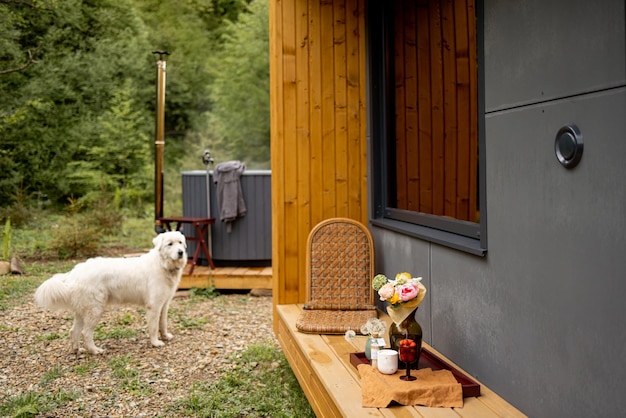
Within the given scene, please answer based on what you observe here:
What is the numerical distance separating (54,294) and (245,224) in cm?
284

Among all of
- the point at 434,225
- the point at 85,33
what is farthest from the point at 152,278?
the point at 85,33

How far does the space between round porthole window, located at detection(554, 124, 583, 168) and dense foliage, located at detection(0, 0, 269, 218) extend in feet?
24.4

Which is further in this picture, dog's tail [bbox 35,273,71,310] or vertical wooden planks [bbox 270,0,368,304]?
dog's tail [bbox 35,273,71,310]

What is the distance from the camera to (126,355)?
476 centimetres

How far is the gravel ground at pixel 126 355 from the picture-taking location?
3.96 meters

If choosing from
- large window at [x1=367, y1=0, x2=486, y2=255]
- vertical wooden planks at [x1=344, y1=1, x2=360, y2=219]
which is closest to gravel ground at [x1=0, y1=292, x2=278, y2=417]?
vertical wooden planks at [x1=344, y1=1, x2=360, y2=219]

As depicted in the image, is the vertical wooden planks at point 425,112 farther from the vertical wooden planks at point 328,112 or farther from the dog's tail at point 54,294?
the dog's tail at point 54,294

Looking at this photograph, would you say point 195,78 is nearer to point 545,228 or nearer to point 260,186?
point 260,186

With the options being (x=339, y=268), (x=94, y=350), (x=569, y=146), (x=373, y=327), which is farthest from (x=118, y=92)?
(x=569, y=146)

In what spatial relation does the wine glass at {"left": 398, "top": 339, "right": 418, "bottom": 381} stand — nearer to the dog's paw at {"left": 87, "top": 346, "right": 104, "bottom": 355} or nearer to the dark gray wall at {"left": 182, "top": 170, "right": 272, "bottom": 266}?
the dog's paw at {"left": 87, "top": 346, "right": 104, "bottom": 355}

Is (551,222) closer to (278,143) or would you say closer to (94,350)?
(278,143)

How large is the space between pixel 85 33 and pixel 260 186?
300 inches

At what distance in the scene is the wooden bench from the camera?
2.24m

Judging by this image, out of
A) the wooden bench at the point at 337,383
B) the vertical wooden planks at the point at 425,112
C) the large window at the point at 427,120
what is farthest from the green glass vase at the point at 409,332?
the vertical wooden planks at the point at 425,112
